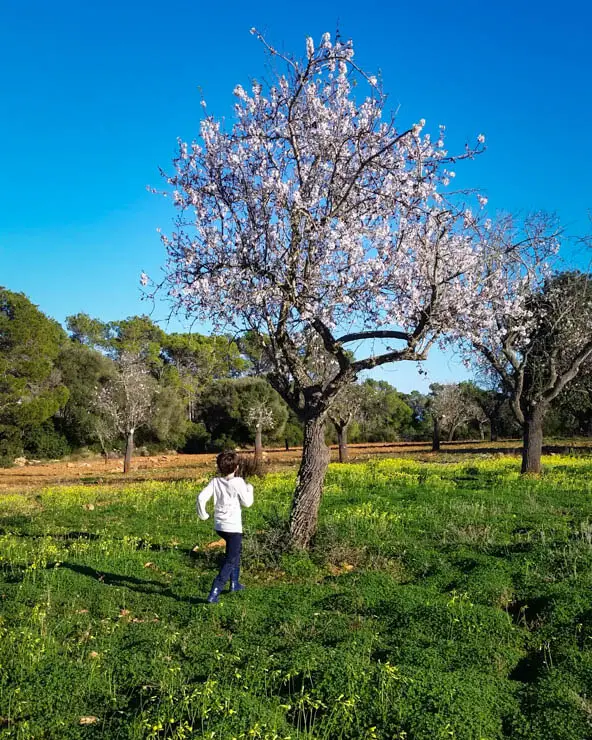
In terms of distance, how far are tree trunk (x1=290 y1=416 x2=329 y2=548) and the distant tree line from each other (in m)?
3.14

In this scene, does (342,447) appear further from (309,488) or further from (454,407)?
(454,407)

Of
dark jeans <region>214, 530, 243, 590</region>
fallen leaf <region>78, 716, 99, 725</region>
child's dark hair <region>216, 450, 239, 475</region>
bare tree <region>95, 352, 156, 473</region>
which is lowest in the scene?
fallen leaf <region>78, 716, 99, 725</region>

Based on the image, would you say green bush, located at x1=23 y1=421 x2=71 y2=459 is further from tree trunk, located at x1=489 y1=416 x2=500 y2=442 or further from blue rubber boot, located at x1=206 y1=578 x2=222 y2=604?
blue rubber boot, located at x1=206 y1=578 x2=222 y2=604

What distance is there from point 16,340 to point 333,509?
111 ft

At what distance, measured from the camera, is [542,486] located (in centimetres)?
1688

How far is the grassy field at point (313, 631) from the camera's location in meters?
4.42

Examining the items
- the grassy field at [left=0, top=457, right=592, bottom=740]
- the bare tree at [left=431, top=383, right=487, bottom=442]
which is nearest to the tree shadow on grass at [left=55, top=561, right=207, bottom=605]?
the grassy field at [left=0, top=457, right=592, bottom=740]

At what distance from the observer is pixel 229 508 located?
796cm

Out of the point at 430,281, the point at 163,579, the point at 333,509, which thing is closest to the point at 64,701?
the point at 163,579

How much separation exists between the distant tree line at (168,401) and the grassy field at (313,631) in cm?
542

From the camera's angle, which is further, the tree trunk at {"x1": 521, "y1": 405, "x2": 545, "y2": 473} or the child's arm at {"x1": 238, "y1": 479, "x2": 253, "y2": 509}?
the tree trunk at {"x1": 521, "y1": 405, "x2": 545, "y2": 473}

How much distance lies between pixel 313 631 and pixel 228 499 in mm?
2221

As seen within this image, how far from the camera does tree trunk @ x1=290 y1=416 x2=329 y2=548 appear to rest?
10328 mm

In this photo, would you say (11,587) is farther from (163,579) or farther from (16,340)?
(16,340)
